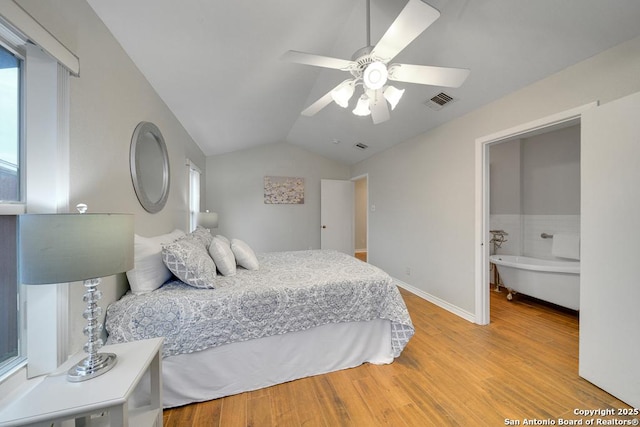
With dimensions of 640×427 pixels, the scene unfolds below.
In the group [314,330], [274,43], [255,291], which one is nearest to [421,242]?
[314,330]

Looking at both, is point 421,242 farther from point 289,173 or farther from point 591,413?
point 289,173

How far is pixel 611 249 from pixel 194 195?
469cm

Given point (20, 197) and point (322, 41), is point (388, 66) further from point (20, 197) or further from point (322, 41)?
point (20, 197)

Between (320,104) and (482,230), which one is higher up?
(320,104)

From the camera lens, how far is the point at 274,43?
195 cm

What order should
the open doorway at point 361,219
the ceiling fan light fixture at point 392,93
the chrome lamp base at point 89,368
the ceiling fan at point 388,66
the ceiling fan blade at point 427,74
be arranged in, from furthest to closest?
the open doorway at point 361,219
the ceiling fan light fixture at point 392,93
the ceiling fan blade at point 427,74
the ceiling fan at point 388,66
the chrome lamp base at point 89,368

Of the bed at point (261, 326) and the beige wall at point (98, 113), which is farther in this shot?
the bed at point (261, 326)

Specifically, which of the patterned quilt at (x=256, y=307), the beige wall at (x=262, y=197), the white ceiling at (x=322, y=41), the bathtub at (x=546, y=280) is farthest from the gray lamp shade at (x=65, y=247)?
the beige wall at (x=262, y=197)

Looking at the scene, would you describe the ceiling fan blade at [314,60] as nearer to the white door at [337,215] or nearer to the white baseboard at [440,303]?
the white baseboard at [440,303]

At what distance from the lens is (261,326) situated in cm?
168

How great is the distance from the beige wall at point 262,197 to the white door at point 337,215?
0.61ft

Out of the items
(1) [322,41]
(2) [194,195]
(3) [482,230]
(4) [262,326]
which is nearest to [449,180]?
(3) [482,230]

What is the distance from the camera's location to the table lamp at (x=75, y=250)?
0.79 meters

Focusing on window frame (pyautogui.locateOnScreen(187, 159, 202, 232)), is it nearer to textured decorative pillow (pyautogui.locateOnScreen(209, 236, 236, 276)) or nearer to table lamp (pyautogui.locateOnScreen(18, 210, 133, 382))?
textured decorative pillow (pyautogui.locateOnScreen(209, 236, 236, 276))
